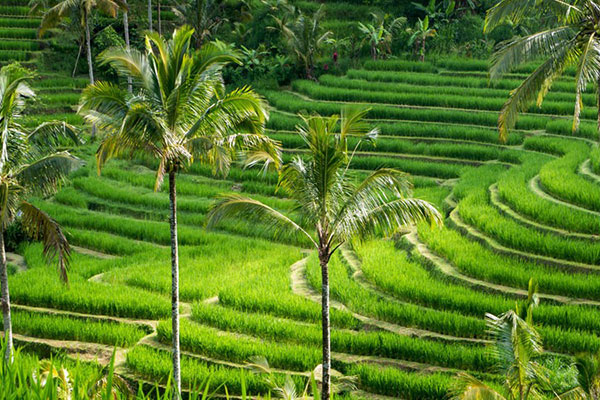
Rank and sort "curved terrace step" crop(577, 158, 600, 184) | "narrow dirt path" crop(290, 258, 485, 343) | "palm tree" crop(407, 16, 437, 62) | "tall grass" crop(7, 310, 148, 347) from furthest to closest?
1. "palm tree" crop(407, 16, 437, 62)
2. "curved terrace step" crop(577, 158, 600, 184)
3. "tall grass" crop(7, 310, 148, 347)
4. "narrow dirt path" crop(290, 258, 485, 343)

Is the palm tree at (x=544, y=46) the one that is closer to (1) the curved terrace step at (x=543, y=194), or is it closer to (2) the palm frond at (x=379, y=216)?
(1) the curved terrace step at (x=543, y=194)

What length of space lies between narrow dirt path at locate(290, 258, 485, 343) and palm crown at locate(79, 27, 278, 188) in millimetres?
3587

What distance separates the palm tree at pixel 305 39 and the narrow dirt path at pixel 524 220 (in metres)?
10.0

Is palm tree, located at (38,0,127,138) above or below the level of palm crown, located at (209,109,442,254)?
above

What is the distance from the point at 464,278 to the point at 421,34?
14.0m

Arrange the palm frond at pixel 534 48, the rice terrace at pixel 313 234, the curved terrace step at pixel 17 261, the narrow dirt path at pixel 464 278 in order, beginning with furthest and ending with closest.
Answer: the curved terrace step at pixel 17 261 → the palm frond at pixel 534 48 → the narrow dirt path at pixel 464 278 → the rice terrace at pixel 313 234

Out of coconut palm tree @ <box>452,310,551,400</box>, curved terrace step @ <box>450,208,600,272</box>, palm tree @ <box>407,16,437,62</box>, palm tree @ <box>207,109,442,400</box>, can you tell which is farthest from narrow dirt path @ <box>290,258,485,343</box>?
palm tree @ <box>407,16,437,62</box>

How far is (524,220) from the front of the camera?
14.9 m

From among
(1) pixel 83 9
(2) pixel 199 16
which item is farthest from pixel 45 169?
(2) pixel 199 16

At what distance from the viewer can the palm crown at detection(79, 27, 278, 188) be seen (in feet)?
34.2

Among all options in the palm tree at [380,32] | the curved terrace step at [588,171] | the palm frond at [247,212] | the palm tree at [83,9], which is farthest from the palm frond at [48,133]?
the palm tree at [380,32]

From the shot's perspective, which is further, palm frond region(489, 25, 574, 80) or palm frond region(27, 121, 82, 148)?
palm frond region(489, 25, 574, 80)

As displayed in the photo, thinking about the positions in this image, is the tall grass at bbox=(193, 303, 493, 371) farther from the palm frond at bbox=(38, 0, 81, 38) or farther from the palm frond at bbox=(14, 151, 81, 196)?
the palm frond at bbox=(38, 0, 81, 38)

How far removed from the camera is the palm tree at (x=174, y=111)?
10.4m
